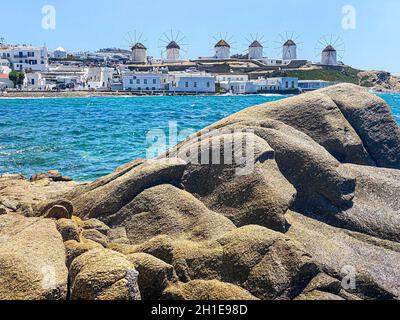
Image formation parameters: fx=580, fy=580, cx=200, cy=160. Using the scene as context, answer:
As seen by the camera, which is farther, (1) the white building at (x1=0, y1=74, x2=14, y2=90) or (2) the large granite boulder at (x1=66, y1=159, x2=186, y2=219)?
(1) the white building at (x1=0, y1=74, x2=14, y2=90)

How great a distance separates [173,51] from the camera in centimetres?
18962

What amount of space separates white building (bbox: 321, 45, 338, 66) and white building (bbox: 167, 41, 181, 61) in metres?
48.0

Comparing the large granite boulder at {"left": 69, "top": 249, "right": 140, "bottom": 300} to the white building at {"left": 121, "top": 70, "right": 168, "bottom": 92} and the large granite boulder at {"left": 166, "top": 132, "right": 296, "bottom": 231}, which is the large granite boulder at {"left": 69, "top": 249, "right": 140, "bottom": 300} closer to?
the large granite boulder at {"left": 166, "top": 132, "right": 296, "bottom": 231}

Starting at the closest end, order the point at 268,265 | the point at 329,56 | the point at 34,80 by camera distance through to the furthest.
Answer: the point at 268,265
the point at 34,80
the point at 329,56

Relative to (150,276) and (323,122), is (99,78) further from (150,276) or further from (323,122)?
(150,276)

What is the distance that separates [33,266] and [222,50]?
185m

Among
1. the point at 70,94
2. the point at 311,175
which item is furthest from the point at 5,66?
the point at 311,175

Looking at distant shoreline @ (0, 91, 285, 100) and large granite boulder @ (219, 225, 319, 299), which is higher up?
large granite boulder @ (219, 225, 319, 299)

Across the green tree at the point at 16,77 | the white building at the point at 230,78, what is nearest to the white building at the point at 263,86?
the white building at the point at 230,78

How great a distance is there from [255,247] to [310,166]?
3.03 meters

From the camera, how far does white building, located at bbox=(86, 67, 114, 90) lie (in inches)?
5423

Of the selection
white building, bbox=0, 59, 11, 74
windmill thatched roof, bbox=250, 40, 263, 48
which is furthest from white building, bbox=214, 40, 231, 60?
white building, bbox=0, 59, 11, 74
